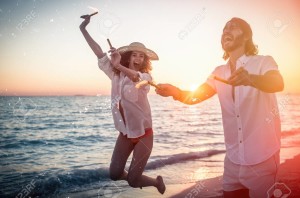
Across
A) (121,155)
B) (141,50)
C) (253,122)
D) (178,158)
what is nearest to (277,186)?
(121,155)

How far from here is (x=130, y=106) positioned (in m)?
5.25

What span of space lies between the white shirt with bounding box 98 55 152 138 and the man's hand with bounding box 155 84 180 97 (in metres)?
1.67

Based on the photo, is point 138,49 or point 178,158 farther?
point 178,158

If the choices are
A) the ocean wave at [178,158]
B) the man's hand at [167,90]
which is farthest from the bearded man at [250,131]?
the ocean wave at [178,158]

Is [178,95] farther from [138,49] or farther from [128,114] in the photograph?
[138,49]

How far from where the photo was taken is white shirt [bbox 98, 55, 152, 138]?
522cm

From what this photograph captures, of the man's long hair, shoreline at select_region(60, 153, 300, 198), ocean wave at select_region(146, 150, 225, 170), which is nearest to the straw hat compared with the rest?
the man's long hair

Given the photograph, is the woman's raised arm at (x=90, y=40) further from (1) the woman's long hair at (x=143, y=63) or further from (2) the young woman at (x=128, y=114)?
(1) the woman's long hair at (x=143, y=63)

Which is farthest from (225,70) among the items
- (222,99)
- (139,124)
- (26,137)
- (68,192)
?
(26,137)

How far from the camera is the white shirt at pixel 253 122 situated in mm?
2936

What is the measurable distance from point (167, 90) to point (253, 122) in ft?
3.43

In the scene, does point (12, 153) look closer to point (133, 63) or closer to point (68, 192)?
point (68, 192)

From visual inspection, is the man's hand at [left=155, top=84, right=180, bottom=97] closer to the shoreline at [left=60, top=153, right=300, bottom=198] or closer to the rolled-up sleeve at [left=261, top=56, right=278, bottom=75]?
the rolled-up sleeve at [left=261, top=56, right=278, bottom=75]

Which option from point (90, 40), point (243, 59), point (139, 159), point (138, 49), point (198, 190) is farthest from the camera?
point (198, 190)
